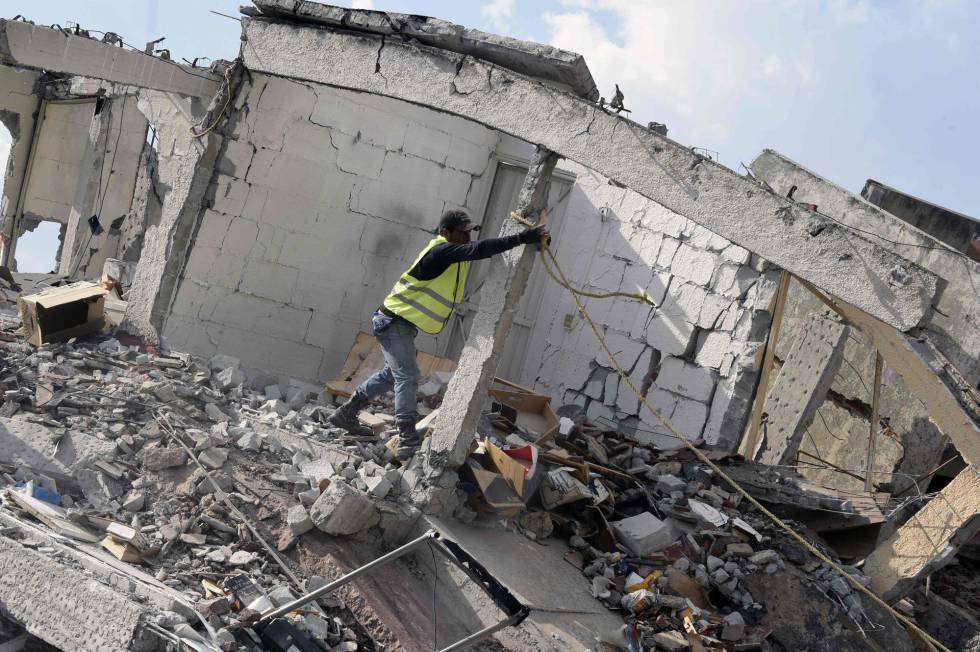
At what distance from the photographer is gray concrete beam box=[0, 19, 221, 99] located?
8.03m

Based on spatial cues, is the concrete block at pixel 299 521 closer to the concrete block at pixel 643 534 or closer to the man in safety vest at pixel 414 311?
the man in safety vest at pixel 414 311

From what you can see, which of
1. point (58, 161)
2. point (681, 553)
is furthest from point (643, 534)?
point (58, 161)

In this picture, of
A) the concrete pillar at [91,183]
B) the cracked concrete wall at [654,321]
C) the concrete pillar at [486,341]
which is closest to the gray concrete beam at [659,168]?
the concrete pillar at [486,341]

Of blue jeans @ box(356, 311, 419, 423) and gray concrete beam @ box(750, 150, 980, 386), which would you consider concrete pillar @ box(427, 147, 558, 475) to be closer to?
blue jeans @ box(356, 311, 419, 423)

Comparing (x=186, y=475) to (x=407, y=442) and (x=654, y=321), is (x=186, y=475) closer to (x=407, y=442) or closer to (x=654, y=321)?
(x=407, y=442)

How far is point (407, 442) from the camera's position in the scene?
609 cm

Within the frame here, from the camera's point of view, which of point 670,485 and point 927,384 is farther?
point 670,485

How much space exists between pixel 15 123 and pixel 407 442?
11042 millimetres

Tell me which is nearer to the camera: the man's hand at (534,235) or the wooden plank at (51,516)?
the wooden plank at (51,516)

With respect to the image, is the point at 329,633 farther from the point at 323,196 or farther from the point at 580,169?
the point at 580,169

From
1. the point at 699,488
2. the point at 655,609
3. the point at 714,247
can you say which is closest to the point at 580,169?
the point at 714,247

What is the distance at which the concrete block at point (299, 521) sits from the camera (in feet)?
16.8

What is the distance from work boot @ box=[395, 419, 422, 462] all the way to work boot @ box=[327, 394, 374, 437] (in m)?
0.52

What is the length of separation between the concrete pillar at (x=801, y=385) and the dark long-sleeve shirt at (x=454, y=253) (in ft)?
12.0
